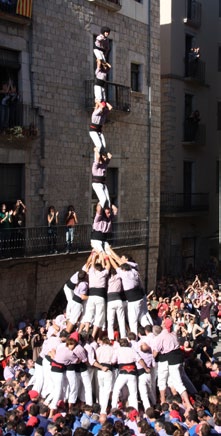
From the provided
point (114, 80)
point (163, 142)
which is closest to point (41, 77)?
point (114, 80)

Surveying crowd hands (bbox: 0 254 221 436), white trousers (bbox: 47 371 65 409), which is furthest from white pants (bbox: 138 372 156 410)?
white trousers (bbox: 47 371 65 409)

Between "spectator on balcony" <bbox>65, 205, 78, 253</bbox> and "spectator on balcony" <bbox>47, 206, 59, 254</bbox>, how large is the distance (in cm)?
49

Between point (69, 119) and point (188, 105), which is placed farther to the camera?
point (188, 105)

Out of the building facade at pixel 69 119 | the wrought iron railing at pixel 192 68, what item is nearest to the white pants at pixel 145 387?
the building facade at pixel 69 119

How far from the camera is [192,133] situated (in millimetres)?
28875

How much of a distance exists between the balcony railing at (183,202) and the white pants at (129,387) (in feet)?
51.8

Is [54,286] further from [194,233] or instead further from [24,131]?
[194,233]

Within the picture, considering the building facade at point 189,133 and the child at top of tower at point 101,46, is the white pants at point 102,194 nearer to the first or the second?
the child at top of tower at point 101,46

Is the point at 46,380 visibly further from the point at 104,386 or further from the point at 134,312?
the point at 134,312

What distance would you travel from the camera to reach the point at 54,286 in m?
20.4

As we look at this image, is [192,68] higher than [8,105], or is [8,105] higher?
[192,68]

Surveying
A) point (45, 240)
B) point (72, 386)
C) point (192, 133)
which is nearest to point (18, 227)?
point (45, 240)

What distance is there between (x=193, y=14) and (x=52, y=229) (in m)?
14.4

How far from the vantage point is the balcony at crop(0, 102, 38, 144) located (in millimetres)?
18469
